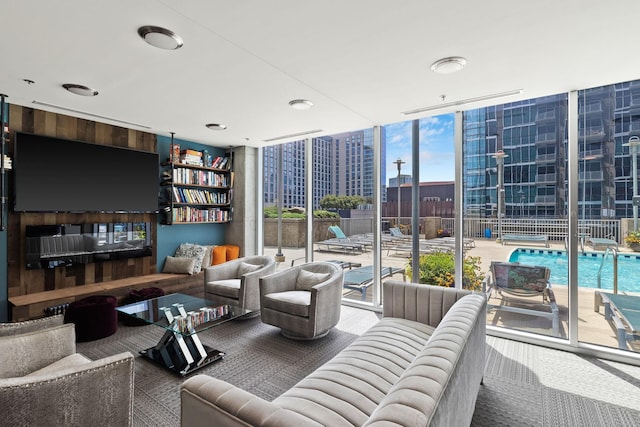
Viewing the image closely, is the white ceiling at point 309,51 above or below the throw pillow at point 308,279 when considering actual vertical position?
above

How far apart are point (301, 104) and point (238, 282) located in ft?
7.81

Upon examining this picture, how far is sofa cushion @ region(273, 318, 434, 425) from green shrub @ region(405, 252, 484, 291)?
6.10 ft

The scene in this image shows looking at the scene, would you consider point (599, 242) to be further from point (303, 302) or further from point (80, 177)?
point (80, 177)

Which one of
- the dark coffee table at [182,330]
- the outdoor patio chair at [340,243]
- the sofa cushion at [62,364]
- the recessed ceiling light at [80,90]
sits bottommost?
the dark coffee table at [182,330]

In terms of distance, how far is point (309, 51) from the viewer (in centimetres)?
239

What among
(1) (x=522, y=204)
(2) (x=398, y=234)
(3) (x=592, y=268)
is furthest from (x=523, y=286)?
(2) (x=398, y=234)

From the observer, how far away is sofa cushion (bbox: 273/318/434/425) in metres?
1.50

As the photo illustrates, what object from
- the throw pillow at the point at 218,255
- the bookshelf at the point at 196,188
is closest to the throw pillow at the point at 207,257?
the throw pillow at the point at 218,255

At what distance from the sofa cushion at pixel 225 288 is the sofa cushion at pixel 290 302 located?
558 millimetres

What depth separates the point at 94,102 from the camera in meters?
3.49

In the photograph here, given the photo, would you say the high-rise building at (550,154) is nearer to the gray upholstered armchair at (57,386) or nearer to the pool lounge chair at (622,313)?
the pool lounge chair at (622,313)

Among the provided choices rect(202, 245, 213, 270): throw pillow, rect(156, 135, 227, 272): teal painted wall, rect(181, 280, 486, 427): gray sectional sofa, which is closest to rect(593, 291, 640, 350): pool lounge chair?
rect(181, 280, 486, 427): gray sectional sofa

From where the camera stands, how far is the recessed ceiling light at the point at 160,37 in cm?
210

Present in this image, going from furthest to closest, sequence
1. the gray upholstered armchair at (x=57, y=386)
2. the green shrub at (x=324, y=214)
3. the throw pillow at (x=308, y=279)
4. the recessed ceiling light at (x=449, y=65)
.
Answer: the green shrub at (x=324, y=214)
the throw pillow at (x=308, y=279)
the recessed ceiling light at (x=449, y=65)
the gray upholstered armchair at (x=57, y=386)
